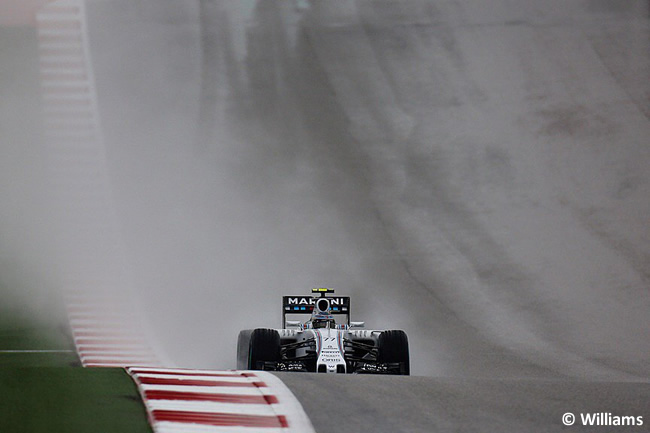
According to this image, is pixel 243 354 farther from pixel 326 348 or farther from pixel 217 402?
pixel 217 402

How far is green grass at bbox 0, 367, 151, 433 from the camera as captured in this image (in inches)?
69.3

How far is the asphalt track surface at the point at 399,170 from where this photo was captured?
8.30 m

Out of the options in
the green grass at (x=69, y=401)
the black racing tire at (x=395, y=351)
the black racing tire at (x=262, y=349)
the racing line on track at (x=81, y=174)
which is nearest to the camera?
the green grass at (x=69, y=401)

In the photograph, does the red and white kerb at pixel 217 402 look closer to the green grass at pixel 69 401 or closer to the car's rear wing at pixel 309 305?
the green grass at pixel 69 401

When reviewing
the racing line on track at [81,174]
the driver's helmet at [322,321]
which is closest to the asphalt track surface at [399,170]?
the racing line on track at [81,174]

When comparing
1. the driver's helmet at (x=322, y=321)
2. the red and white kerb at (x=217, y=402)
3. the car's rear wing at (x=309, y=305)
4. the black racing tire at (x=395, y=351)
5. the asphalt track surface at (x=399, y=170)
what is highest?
the asphalt track surface at (x=399, y=170)

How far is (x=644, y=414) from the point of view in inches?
82.8

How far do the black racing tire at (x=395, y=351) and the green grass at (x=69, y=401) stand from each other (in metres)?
2.84

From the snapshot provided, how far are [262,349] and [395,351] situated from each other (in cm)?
86

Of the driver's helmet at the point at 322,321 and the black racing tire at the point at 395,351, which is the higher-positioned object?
the driver's helmet at the point at 322,321

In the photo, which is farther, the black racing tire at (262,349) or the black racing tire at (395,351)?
the black racing tire at (395,351)

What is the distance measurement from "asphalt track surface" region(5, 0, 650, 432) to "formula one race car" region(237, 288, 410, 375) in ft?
8.30

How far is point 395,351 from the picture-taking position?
5020 mm

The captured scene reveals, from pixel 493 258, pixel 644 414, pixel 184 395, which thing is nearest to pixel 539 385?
pixel 644 414
